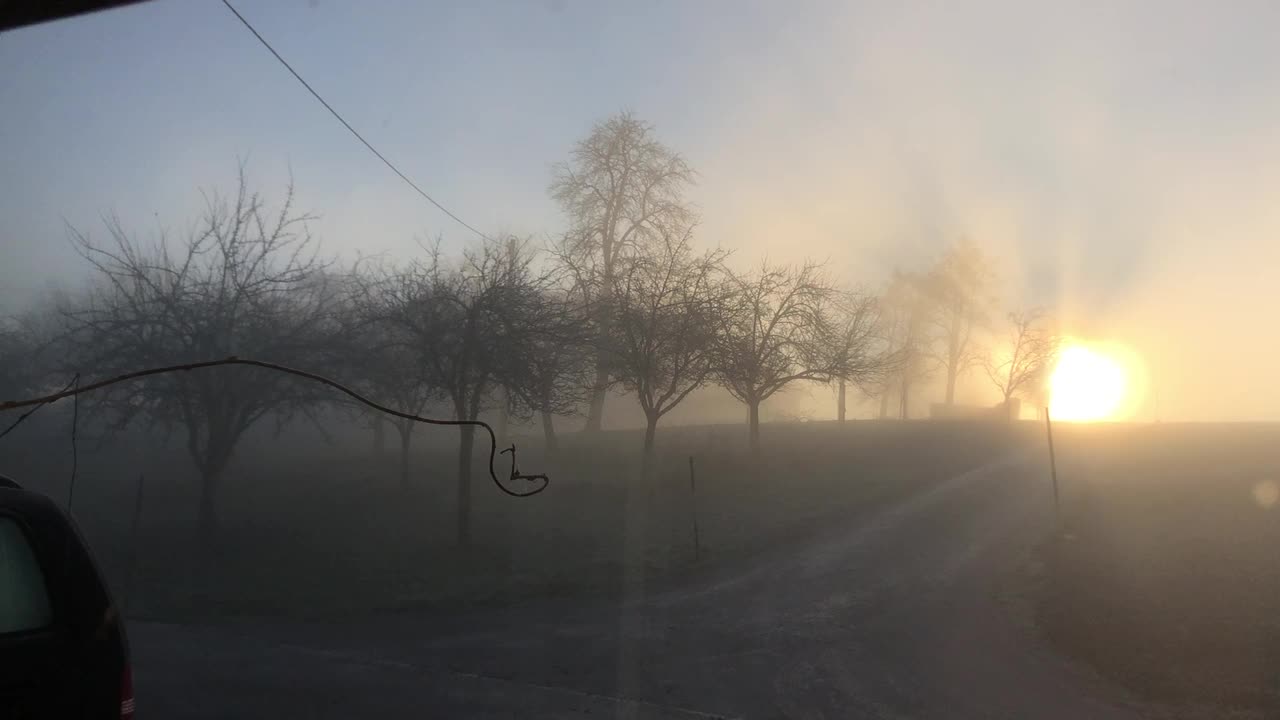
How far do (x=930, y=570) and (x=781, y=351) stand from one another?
12207 mm

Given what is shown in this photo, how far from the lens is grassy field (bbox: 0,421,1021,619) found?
14.1 m

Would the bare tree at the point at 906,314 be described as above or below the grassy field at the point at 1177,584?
above

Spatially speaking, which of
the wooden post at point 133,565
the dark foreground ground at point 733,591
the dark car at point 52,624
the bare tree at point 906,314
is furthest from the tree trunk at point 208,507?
the bare tree at point 906,314

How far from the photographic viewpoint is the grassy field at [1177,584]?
7680 mm

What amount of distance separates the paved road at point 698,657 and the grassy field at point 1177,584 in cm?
61

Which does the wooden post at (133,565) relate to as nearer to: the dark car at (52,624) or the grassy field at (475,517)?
the grassy field at (475,517)

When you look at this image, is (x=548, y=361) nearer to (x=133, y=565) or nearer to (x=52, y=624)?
(x=133, y=565)

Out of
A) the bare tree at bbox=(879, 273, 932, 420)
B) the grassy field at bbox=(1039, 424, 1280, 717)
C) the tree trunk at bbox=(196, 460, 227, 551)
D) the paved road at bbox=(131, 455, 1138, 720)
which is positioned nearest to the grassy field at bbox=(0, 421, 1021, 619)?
the tree trunk at bbox=(196, 460, 227, 551)

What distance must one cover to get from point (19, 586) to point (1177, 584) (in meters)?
11.5

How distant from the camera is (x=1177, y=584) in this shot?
33.3ft

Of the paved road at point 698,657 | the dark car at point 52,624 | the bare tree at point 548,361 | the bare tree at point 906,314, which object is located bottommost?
the paved road at point 698,657

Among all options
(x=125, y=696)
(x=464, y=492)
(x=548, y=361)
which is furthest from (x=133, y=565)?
(x=125, y=696)

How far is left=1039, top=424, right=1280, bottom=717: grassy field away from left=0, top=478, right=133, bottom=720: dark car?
798 cm

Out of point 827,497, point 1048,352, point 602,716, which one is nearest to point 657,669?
point 602,716
